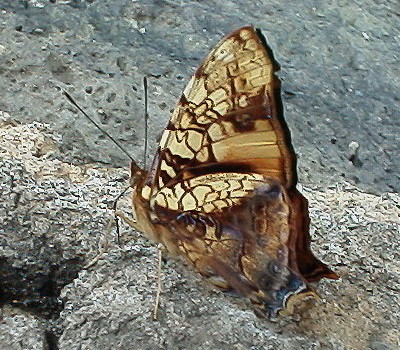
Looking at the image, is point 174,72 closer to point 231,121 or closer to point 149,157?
point 149,157

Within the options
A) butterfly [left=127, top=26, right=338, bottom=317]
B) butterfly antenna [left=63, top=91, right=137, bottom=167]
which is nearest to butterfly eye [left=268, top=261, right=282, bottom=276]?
butterfly [left=127, top=26, right=338, bottom=317]

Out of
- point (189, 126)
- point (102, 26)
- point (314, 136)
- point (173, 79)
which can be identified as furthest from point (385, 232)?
point (102, 26)

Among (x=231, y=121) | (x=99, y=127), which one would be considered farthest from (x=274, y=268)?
(x=99, y=127)

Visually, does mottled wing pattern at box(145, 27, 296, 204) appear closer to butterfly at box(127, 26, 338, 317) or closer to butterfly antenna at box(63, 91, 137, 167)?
butterfly at box(127, 26, 338, 317)

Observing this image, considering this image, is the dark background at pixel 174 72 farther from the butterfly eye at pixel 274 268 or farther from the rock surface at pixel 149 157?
the butterfly eye at pixel 274 268

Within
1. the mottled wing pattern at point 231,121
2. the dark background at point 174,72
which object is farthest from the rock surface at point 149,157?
the mottled wing pattern at point 231,121

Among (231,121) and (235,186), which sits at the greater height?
(231,121)

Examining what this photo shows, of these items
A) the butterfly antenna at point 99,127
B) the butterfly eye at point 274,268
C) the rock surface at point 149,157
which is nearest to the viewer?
the rock surface at point 149,157
